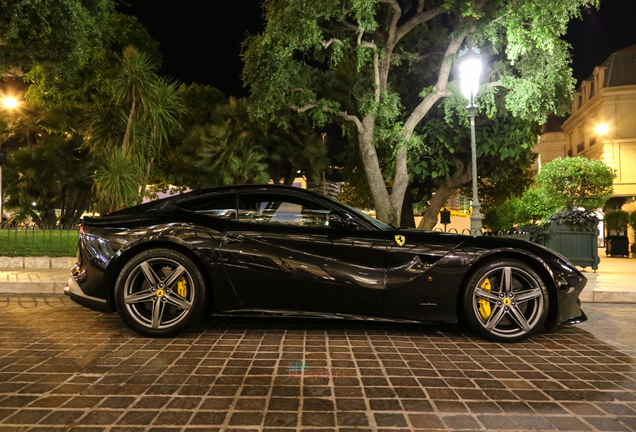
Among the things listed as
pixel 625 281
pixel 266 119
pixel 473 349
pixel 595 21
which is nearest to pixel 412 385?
pixel 473 349

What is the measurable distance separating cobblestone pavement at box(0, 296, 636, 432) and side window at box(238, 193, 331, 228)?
107cm

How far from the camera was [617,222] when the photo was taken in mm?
18172

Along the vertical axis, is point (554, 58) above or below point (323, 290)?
above

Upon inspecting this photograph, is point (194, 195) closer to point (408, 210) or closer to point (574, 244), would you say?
point (574, 244)

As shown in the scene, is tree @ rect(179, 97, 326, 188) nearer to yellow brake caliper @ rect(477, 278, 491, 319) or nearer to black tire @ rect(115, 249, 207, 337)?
black tire @ rect(115, 249, 207, 337)

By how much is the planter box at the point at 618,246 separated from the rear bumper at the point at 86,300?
60.6ft

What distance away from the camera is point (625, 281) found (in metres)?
7.64

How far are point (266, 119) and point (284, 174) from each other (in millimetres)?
3685

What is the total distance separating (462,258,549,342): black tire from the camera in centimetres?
391

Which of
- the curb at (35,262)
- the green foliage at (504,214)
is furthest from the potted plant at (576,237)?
the green foliage at (504,214)

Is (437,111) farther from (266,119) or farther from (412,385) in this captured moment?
(412,385)

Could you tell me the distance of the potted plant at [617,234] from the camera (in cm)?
1670

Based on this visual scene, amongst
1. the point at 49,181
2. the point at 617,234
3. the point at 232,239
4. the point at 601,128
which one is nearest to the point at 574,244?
the point at 232,239

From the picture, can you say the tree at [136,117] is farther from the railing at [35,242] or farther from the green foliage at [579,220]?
the green foliage at [579,220]
